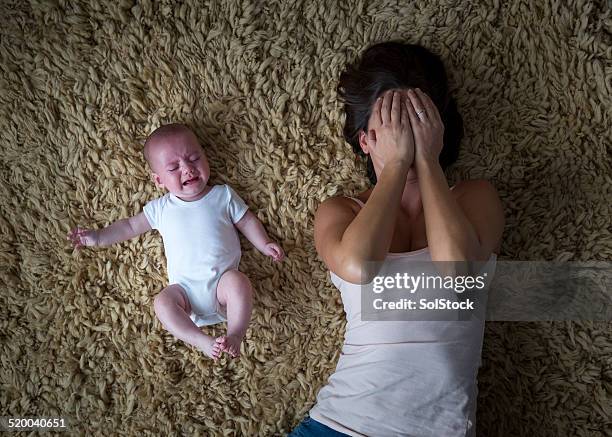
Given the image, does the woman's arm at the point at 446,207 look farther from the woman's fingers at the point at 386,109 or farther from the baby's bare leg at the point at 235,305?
the baby's bare leg at the point at 235,305

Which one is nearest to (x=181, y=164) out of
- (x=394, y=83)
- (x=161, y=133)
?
(x=161, y=133)

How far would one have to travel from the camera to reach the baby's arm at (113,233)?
1.55 metres

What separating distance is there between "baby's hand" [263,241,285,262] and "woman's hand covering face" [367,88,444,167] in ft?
1.19

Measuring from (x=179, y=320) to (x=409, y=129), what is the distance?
2.34 feet

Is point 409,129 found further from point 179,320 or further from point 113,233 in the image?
point 113,233

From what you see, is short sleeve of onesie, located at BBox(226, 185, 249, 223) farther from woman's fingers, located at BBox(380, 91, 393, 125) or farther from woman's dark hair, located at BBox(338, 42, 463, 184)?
woman's fingers, located at BBox(380, 91, 393, 125)

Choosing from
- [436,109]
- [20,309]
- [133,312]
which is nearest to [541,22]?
[436,109]

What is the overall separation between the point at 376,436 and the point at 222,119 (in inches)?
34.9

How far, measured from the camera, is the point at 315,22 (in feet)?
5.13

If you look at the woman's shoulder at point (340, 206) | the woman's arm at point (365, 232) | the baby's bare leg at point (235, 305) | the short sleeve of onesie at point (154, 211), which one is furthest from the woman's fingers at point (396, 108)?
the short sleeve of onesie at point (154, 211)

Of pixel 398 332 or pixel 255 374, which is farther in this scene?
pixel 255 374

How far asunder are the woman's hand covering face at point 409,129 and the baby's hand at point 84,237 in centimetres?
78

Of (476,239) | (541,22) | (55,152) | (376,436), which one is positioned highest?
(541,22)

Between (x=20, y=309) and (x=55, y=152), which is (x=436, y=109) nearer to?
(x=55, y=152)
